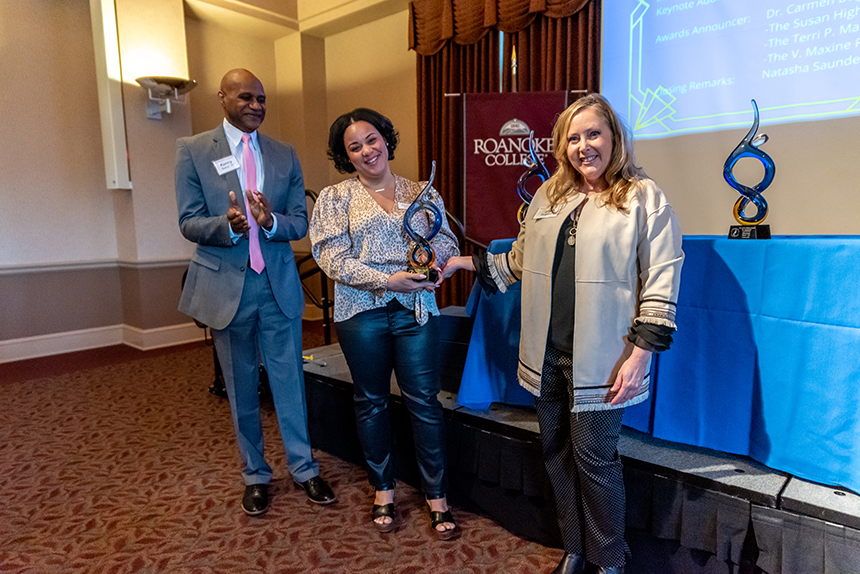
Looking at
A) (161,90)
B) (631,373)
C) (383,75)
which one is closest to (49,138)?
(161,90)

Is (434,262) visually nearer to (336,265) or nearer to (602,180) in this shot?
(336,265)

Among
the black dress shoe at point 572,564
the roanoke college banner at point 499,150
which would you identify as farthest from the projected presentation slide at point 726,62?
the black dress shoe at point 572,564

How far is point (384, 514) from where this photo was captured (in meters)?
1.83

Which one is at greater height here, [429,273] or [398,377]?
[429,273]

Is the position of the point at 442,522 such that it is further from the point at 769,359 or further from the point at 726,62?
the point at 726,62

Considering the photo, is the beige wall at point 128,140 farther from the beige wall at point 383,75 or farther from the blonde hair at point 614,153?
the blonde hair at point 614,153

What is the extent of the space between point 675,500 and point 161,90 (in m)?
4.53

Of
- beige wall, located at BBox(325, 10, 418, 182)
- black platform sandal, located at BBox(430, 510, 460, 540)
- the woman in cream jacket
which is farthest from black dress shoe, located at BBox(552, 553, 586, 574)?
beige wall, located at BBox(325, 10, 418, 182)

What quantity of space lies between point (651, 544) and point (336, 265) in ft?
4.19

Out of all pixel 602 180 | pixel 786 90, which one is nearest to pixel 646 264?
pixel 602 180

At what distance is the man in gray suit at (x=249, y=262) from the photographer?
181cm

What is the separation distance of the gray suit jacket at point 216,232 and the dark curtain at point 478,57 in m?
1.77

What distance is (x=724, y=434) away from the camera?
1.54 metres

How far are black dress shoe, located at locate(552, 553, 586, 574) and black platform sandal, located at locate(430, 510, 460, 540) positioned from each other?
411 mm
